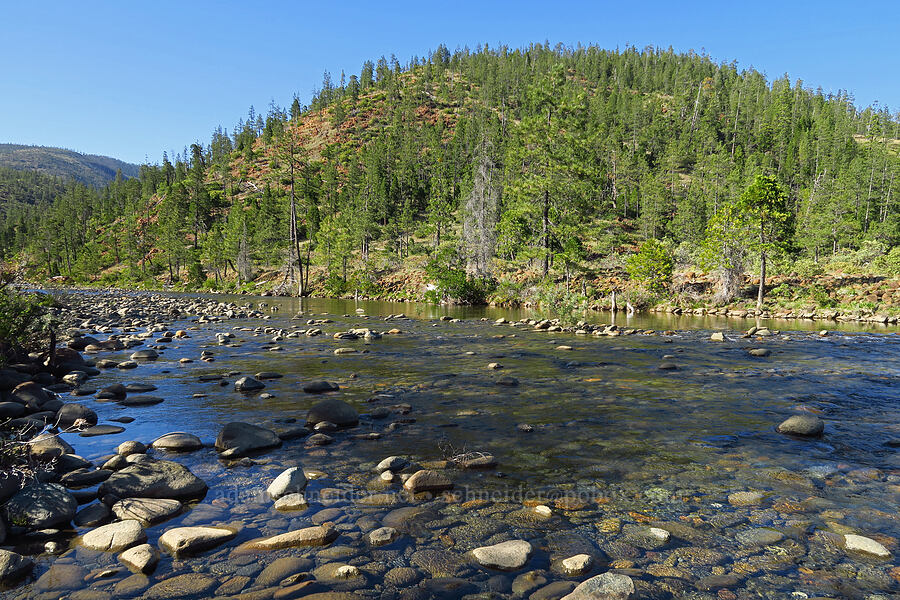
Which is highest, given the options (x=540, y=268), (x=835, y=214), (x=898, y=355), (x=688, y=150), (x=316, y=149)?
(x=316, y=149)

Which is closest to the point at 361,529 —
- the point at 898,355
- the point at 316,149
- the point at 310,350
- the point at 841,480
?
the point at 841,480

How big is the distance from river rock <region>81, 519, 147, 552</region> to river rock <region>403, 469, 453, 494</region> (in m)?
2.69

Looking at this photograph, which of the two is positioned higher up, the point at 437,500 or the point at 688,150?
the point at 688,150

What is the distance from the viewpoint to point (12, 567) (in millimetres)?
3703

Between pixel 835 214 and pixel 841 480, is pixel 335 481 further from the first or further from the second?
pixel 835 214

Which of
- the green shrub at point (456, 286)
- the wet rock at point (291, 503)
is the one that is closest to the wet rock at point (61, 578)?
the wet rock at point (291, 503)

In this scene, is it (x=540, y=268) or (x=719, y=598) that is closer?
(x=719, y=598)

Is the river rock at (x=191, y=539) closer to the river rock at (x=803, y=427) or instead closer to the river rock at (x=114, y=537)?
the river rock at (x=114, y=537)

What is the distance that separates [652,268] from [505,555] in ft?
131

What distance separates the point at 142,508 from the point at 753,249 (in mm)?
40988

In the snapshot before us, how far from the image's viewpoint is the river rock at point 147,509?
4.73 metres

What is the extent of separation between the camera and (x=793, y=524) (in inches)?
184

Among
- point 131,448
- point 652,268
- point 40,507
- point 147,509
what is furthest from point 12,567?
point 652,268

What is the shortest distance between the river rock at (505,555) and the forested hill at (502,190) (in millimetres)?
9748
